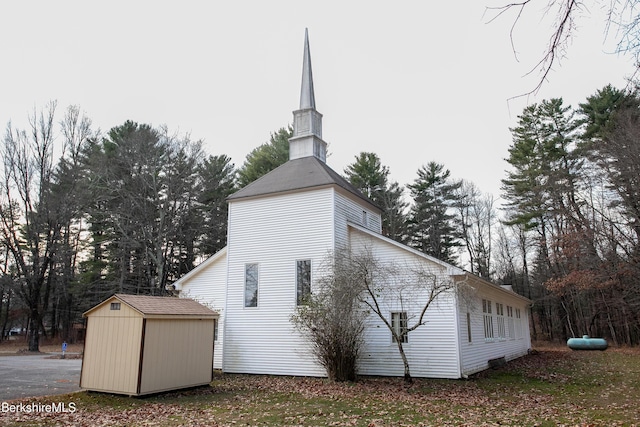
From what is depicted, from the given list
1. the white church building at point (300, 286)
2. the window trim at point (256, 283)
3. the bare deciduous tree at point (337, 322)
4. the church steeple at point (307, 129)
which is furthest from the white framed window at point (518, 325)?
the window trim at point (256, 283)

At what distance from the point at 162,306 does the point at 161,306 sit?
0.12ft

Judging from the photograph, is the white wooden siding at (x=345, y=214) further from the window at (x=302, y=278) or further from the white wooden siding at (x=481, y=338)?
the white wooden siding at (x=481, y=338)

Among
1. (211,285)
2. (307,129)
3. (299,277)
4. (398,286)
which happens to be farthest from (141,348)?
(307,129)

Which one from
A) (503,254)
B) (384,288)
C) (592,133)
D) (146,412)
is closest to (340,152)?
(503,254)

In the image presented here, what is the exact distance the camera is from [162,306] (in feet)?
38.6

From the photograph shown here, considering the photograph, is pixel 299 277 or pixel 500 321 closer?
pixel 299 277

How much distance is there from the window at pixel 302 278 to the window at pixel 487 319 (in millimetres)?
7394

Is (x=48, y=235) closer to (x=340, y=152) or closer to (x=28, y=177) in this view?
(x=28, y=177)

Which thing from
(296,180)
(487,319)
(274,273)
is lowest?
(487,319)

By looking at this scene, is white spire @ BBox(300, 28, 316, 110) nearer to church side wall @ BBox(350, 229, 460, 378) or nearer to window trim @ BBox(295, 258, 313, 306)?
window trim @ BBox(295, 258, 313, 306)

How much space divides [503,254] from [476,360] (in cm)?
2622

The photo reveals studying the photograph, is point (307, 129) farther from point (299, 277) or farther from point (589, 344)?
point (589, 344)

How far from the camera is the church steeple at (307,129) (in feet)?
61.8

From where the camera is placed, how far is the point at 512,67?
11.9 ft
